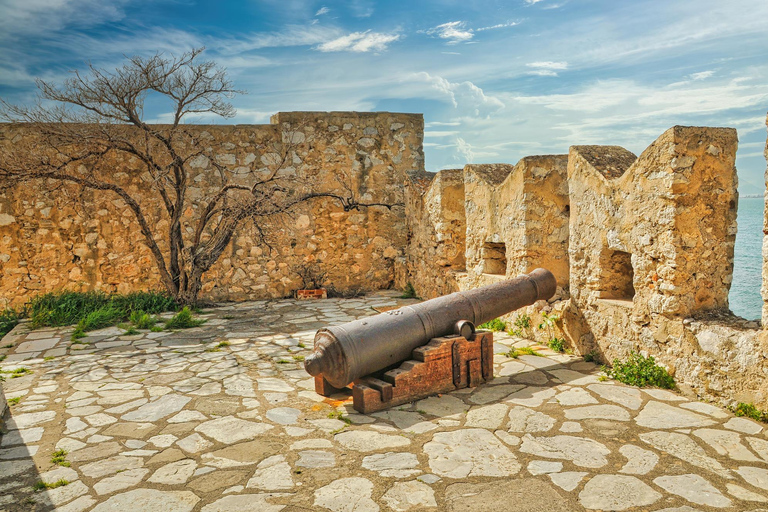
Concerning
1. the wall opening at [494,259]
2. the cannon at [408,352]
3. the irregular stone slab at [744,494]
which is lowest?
the irregular stone slab at [744,494]

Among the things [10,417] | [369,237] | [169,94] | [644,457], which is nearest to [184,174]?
[169,94]

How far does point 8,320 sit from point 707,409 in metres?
8.52

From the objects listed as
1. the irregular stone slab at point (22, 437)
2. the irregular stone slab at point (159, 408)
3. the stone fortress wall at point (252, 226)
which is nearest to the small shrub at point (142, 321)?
the stone fortress wall at point (252, 226)

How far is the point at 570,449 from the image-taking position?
333 centimetres

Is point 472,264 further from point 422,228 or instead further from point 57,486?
point 57,486

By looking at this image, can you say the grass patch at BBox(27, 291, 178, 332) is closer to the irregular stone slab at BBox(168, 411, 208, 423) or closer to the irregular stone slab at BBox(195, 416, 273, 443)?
the irregular stone slab at BBox(168, 411, 208, 423)

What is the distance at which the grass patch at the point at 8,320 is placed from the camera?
25.0 feet

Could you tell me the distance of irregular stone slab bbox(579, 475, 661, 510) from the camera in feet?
8.85

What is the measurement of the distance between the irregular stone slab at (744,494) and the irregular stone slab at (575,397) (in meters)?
1.29

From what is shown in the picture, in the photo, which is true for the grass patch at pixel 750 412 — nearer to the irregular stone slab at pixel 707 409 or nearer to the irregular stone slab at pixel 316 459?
the irregular stone slab at pixel 707 409

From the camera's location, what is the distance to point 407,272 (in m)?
9.84

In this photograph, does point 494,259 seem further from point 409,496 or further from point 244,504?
point 244,504

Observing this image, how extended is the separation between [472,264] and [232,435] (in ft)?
14.1

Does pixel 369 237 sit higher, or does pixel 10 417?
pixel 369 237
